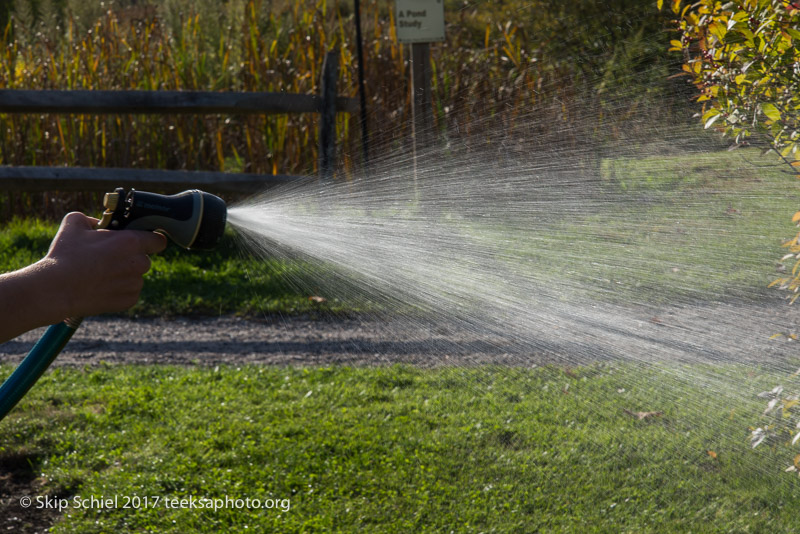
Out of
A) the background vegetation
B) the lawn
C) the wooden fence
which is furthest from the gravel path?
the background vegetation

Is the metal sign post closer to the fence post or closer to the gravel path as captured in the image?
the fence post

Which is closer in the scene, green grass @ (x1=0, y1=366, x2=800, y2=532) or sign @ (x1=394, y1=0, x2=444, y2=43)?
green grass @ (x1=0, y1=366, x2=800, y2=532)

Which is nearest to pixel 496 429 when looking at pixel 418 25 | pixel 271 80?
pixel 418 25

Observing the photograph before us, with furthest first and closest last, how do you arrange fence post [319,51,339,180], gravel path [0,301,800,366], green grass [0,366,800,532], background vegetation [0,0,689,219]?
1. background vegetation [0,0,689,219]
2. fence post [319,51,339,180]
3. gravel path [0,301,800,366]
4. green grass [0,366,800,532]

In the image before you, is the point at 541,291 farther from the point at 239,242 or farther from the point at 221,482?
the point at 239,242

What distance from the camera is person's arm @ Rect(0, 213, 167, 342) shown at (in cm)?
162

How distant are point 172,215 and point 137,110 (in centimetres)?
550

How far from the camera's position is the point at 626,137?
18.5 ft

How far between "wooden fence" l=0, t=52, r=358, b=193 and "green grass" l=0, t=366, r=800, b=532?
2845mm

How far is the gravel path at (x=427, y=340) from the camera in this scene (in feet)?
10.8

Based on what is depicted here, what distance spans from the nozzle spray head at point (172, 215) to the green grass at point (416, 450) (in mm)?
1318

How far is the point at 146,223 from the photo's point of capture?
192cm

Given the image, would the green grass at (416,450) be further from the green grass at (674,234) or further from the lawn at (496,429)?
the green grass at (674,234)

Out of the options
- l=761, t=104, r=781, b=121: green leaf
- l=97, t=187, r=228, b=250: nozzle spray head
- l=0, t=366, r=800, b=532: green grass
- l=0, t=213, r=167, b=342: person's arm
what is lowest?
l=0, t=366, r=800, b=532: green grass
